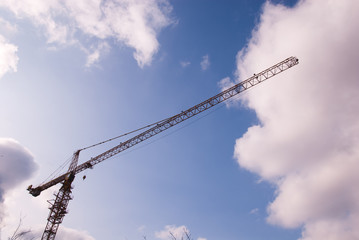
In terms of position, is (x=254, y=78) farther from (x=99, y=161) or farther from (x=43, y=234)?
(x=43, y=234)

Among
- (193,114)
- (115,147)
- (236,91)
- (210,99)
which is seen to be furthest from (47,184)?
(236,91)

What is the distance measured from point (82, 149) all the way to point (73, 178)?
25.5ft

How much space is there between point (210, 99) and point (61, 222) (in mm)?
43882

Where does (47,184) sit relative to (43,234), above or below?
above

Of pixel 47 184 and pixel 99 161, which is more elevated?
pixel 99 161

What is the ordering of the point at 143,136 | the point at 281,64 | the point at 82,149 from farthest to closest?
the point at 82,149 < the point at 143,136 < the point at 281,64

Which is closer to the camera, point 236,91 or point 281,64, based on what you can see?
point 281,64

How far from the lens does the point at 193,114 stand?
5253cm

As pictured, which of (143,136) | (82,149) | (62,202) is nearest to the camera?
(62,202)

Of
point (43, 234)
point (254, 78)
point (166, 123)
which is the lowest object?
point (43, 234)

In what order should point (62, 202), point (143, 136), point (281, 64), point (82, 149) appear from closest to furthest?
point (281, 64) < point (62, 202) < point (143, 136) < point (82, 149)

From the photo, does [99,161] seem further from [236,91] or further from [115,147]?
[236,91]

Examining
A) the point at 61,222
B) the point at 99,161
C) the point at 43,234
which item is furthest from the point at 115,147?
the point at 43,234

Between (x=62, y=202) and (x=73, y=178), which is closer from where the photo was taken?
(x=62, y=202)
